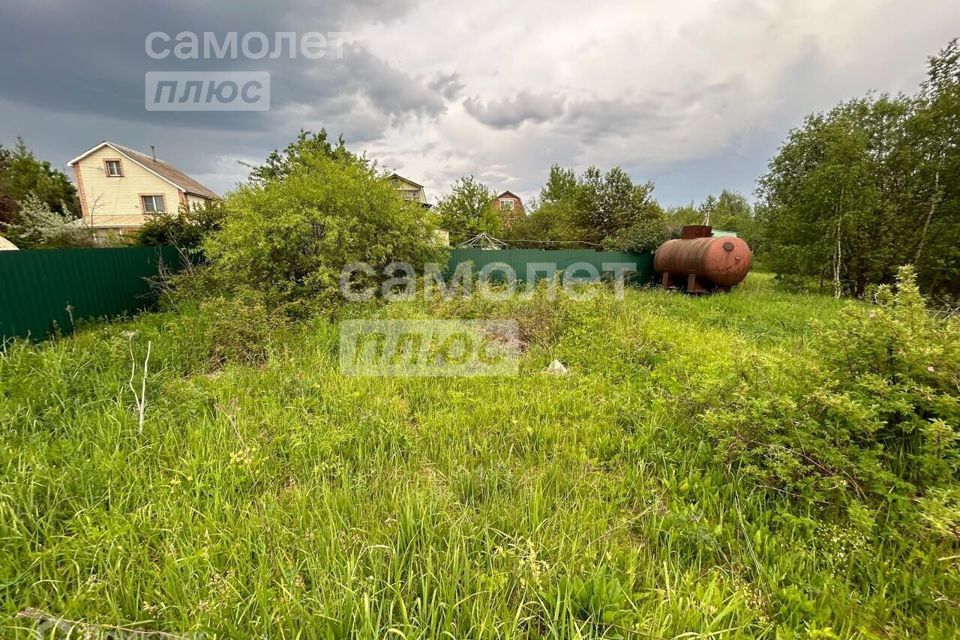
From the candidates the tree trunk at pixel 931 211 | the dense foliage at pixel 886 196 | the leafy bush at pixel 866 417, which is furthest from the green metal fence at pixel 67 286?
the tree trunk at pixel 931 211

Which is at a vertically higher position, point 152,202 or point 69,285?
point 152,202

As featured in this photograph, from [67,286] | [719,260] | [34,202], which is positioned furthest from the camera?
[34,202]

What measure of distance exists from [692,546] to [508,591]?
3.37 ft

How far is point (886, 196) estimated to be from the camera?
32.6ft

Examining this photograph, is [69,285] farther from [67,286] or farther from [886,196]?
[886,196]

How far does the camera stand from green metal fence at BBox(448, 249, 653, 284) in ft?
40.2

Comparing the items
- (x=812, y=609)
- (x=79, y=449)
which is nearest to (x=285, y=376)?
(x=79, y=449)

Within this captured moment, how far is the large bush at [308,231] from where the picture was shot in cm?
626

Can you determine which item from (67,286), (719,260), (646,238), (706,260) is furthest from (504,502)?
(646,238)

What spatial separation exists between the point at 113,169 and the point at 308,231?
24.5 meters

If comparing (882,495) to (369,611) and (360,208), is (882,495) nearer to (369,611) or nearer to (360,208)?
(369,611)

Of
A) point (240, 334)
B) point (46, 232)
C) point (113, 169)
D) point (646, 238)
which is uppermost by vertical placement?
point (113, 169)

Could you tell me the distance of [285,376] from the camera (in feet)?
11.9

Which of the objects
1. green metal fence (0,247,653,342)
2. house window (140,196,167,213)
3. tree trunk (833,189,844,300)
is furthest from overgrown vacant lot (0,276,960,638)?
house window (140,196,167,213)
